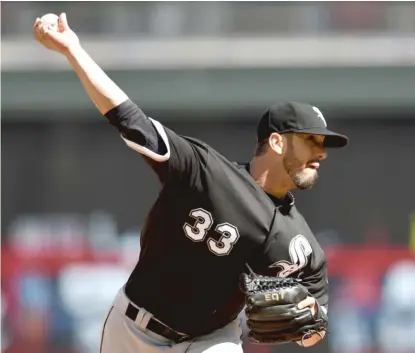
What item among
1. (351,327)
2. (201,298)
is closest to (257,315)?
(201,298)

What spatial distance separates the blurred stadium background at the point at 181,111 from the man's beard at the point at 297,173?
535 cm

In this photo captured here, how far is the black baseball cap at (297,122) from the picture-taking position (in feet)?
9.38

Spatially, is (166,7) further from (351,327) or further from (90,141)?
(351,327)

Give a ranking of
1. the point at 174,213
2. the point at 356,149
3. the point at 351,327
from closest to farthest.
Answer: the point at 174,213, the point at 351,327, the point at 356,149

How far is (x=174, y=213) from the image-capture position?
2.78 m

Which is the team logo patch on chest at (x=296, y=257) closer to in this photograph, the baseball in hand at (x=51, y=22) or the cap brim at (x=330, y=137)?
the cap brim at (x=330, y=137)

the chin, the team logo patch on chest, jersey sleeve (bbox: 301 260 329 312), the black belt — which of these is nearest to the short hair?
the chin

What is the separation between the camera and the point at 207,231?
277cm

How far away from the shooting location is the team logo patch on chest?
287 cm

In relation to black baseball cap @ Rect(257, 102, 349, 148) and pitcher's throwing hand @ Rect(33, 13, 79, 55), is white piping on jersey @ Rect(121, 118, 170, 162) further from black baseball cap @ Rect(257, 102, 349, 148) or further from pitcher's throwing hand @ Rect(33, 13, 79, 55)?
black baseball cap @ Rect(257, 102, 349, 148)

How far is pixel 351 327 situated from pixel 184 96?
240 centimetres

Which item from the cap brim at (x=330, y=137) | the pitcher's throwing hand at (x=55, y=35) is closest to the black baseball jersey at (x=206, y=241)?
the cap brim at (x=330, y=137)

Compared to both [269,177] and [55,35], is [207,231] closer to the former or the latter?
[269,177]

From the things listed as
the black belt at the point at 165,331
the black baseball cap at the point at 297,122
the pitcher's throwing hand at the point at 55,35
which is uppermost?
the pitcher's throwing hand at the point at 55,35
